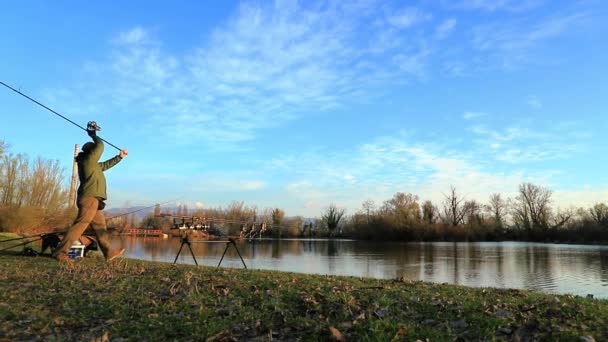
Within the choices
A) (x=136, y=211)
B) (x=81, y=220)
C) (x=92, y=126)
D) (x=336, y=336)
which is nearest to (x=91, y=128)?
(x=92, y=126)

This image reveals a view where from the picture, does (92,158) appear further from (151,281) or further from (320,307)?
(320,307)

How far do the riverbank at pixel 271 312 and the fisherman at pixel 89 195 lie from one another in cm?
194

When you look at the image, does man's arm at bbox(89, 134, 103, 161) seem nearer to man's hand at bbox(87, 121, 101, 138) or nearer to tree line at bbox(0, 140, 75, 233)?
man's hand at bbox(87, 121, 101, 138)

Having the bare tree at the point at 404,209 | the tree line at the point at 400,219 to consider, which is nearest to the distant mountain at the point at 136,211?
the tree line at the point at 400,219

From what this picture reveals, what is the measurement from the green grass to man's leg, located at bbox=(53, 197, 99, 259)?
1.82 metres

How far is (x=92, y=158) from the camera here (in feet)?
26.2

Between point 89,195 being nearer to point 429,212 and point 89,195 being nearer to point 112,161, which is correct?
point 112,161

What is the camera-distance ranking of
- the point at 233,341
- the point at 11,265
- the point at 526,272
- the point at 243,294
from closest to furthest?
1. the point at 233,341
2. the point at 243,294
3. the point at 11,265
4. the point at 526,272

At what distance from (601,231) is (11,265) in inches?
2368

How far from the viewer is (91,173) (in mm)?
7949

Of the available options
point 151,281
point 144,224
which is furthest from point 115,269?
point 144,224

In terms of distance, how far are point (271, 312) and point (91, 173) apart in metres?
5.27

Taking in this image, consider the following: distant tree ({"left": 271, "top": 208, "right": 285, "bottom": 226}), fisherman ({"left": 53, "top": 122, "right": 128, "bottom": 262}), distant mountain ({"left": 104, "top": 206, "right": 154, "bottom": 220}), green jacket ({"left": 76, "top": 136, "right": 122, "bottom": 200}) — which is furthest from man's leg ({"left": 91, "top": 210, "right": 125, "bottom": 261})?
distant tree ({"left": 271, "top": 208, "right": 285, "bottom": 226})

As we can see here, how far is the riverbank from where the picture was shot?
3.71 meters
